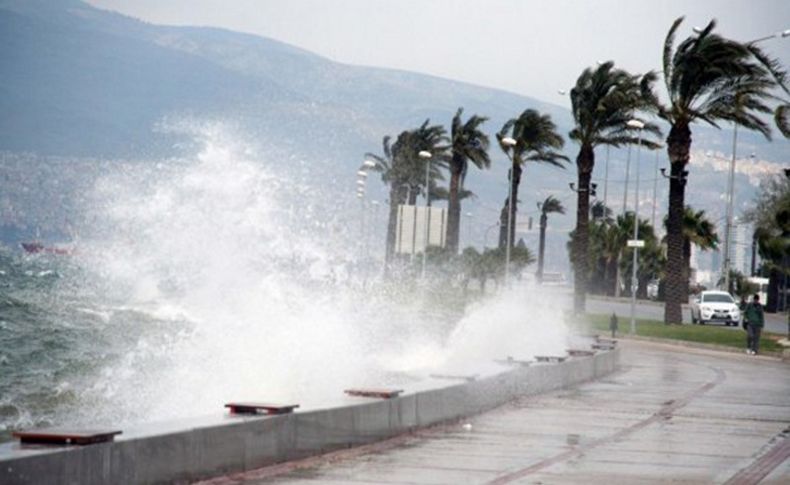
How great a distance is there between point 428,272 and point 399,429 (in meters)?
79.9

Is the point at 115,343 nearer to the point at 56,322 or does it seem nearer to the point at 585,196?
the point at 56,322

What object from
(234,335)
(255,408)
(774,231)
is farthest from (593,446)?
(774,231)

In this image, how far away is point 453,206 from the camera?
94.9 meters

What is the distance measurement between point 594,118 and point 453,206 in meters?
24.9

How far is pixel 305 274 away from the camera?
43.7 metres

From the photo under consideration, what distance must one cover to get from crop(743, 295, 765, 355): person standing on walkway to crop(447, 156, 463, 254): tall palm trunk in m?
48.5

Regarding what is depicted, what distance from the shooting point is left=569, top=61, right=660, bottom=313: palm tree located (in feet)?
229

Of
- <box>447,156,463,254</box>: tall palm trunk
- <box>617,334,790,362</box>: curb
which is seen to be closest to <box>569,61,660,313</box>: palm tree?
<box>617,334,790,362</box>: curb

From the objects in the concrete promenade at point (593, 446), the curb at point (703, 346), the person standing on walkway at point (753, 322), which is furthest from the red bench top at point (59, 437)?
the person standing on walkway at point (753, 322)

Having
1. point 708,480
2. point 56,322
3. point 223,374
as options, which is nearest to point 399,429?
point 708,480

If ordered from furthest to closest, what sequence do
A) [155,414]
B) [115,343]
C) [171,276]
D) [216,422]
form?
1. [171,276]
2. [115,343]
3. [155,414]
4. [216,422]

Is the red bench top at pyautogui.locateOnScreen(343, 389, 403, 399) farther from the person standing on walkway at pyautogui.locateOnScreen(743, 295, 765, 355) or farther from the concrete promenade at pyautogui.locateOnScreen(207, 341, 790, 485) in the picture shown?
the person standing on walkway at pyautogui.locateOnScreen(743, 295, 765, 355)

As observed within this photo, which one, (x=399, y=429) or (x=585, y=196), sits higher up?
(x=585, y=196)

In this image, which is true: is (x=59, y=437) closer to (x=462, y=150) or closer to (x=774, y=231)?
(x=462, y=150)
